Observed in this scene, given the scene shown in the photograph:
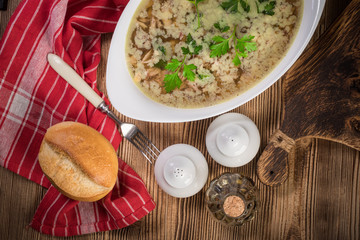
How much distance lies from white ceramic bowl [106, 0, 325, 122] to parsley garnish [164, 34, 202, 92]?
101 mm

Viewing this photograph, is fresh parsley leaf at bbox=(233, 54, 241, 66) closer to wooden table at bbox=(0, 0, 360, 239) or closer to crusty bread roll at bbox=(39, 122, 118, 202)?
wooden table at bbox=(0, 0, 360, 239)

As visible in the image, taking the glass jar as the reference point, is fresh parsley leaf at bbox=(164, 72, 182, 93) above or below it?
above

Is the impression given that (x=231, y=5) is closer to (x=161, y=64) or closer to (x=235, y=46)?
(x=235, y=46)

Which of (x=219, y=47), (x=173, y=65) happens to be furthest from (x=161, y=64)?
(x=219, y=47)

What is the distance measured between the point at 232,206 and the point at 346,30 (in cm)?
68

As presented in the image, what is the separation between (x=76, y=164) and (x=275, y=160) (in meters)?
0.67

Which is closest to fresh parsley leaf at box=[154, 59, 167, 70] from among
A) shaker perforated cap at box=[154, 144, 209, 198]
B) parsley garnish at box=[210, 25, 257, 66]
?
parsley garnish at box=[210, 25, 257, 66]

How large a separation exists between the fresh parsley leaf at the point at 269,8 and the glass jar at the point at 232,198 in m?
0.56

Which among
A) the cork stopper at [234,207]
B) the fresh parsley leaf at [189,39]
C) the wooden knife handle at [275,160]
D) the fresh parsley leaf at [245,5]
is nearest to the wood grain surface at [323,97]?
the wooden knife handle at [275,160]

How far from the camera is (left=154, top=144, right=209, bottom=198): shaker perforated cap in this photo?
1161 millimetres

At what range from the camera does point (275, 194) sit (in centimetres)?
126

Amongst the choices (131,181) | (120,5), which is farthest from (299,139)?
(120,5)

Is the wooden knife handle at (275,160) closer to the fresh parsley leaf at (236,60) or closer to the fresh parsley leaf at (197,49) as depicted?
the fresh parsley leaf at (236,60)

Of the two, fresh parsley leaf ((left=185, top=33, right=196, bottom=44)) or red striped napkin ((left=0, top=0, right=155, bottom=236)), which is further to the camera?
red striped napkin ((left=0, top=0, right=155, bottom=236))
